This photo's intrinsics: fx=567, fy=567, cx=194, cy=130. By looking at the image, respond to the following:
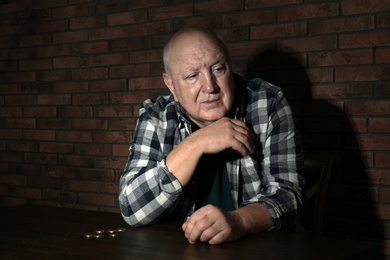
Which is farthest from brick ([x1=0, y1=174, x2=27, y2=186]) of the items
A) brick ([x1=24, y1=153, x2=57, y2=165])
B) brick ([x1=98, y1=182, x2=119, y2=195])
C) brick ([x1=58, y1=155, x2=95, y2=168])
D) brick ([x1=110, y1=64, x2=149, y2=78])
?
brick ([x1=110, y1=64, x2=149, y2=78])

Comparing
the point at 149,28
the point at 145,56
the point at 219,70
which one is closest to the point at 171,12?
the point at 149,28

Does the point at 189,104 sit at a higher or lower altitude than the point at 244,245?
higher

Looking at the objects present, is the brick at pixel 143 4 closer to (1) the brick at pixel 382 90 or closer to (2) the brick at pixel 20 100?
(2) the brick at pixel 20 100

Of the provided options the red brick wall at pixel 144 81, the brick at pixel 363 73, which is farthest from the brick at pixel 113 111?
the brick at pixel 363 73

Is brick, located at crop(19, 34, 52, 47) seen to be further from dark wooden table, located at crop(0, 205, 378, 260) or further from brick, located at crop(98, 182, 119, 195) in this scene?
dark wooden table, located at crop(0, 205, 378, 260)

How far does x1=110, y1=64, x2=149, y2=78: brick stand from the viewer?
3.44 metres

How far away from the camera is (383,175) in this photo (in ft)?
8.56

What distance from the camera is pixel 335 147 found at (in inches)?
107

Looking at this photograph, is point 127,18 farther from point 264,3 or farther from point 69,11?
point 264,3

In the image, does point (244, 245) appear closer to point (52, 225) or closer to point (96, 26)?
point (52, 225)

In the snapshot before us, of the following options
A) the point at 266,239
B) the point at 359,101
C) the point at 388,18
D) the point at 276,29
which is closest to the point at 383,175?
the point at 359,101

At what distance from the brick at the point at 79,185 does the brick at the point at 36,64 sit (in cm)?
81

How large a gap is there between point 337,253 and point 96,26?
2.69 m

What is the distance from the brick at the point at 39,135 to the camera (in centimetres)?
396
